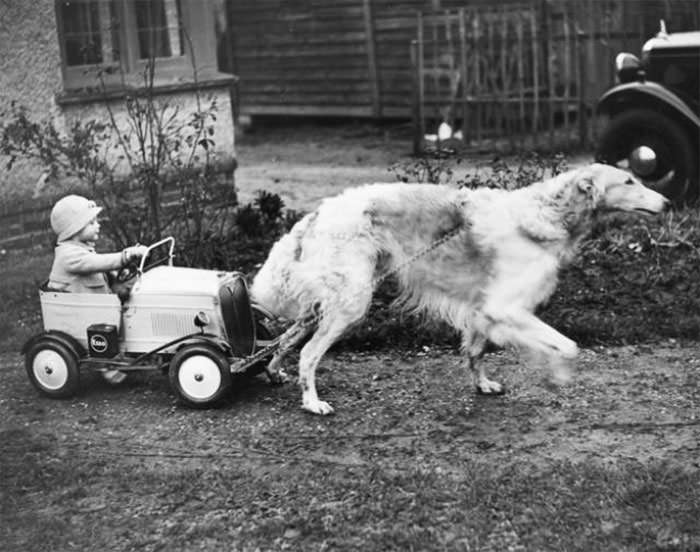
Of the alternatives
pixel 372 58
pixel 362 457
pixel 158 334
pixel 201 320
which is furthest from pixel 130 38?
pixel 372 58

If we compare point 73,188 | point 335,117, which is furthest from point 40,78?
point 335,117

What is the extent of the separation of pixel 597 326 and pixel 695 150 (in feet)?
12.1

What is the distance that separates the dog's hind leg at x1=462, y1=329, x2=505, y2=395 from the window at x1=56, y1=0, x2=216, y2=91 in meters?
5.18

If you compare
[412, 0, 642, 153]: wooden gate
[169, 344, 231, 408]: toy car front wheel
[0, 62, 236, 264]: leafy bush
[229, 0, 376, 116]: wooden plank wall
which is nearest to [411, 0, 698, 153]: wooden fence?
[412, 0, 642, 153]: wooden gate

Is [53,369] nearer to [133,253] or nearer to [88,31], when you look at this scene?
[133,253]

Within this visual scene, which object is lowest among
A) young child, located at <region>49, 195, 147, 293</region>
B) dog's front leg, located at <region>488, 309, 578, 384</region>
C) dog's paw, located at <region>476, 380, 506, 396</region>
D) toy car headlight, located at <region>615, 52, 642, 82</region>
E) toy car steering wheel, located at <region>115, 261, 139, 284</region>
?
dog's paw, located at <region>476, 380, 506, 396</region>

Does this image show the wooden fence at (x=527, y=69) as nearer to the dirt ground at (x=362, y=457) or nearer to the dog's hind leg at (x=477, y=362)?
the dirt ground at (x=362, y=457)

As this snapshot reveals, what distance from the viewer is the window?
34.1ft

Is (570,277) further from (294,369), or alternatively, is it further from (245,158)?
(245,158)

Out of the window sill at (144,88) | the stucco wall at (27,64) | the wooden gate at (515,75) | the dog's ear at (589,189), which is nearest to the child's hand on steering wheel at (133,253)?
the dog's ear at (589,189)

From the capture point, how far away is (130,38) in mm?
10734

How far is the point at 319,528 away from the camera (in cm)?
441

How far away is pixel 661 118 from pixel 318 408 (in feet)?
18.9

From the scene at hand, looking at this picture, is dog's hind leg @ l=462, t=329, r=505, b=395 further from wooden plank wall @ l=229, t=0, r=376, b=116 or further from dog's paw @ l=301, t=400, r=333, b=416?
wooden plank wall @ l=229, t=0, r=376, b=116
